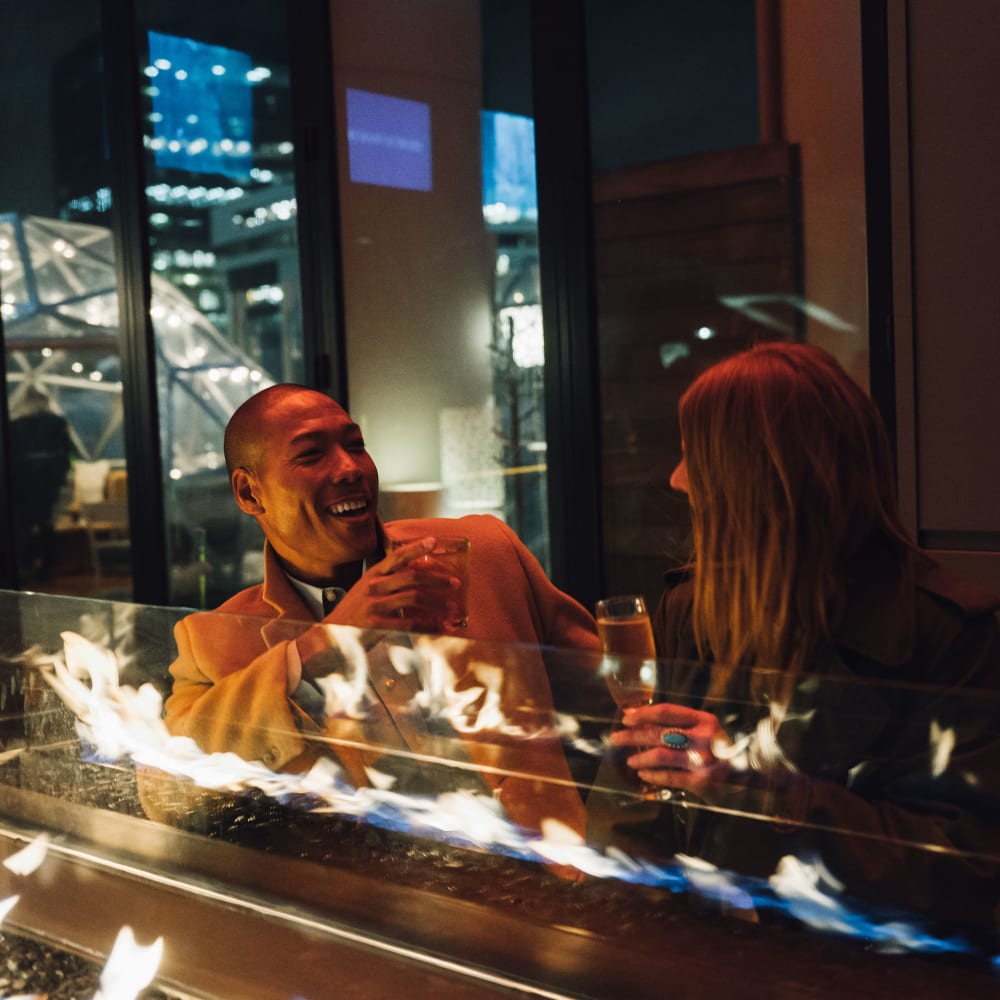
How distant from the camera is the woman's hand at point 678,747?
0.87 m

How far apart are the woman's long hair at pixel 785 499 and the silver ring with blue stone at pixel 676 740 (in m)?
0.45

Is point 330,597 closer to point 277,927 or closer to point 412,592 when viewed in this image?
point 412,592

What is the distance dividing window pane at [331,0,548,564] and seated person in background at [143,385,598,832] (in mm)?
2050

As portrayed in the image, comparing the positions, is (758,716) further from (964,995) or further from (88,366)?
(88,366)

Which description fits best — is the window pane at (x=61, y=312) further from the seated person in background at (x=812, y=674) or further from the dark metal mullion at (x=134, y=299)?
the seated person in background at (x=812, y=674)

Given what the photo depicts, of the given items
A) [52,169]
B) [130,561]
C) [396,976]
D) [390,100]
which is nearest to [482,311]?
[390,100]

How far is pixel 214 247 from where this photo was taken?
528cm

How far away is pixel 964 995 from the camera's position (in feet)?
2.44

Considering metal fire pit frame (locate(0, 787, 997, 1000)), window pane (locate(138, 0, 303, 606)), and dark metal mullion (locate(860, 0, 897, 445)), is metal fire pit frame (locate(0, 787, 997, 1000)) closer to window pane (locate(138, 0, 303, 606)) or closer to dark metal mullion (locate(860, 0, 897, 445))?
dark metal mullion (locate(860, 0, 897, 445))

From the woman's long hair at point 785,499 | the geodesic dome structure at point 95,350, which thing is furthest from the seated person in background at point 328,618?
the geodesic dome structure at point 95,350

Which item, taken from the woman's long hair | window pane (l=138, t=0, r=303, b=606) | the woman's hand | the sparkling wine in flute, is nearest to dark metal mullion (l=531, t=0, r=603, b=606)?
window pane (l=138, t=0, r=303, b=606)

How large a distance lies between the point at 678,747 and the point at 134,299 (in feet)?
16.5

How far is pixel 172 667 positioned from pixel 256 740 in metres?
0.17

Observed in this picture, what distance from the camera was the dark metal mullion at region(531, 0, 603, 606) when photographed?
3.79 m
